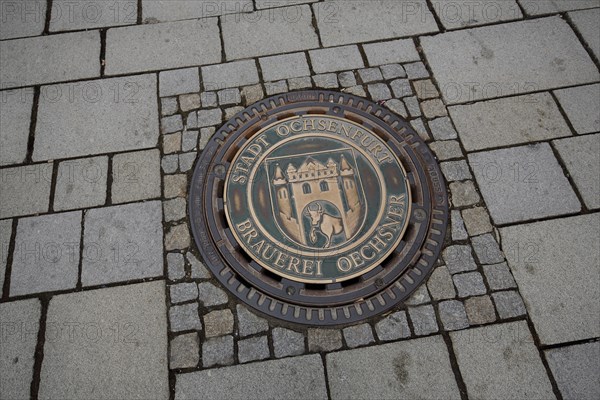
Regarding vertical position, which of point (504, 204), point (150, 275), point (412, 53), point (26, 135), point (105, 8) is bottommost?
point (504, 204)

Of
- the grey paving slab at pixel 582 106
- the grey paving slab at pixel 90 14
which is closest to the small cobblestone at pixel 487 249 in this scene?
the grey paving slab at pixel 582 106

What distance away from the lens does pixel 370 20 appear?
364cm

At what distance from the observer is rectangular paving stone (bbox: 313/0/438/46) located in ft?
11.7

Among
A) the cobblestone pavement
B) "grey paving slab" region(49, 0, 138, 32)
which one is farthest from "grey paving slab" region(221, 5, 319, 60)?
"grey paving slab" region(49, 0, 138, 32)

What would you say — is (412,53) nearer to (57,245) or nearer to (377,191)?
(377,191)

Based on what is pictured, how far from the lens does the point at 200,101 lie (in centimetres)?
325

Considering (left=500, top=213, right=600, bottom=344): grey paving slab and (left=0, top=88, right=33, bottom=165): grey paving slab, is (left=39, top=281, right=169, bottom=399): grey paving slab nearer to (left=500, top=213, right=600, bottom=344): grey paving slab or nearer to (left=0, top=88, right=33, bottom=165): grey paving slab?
(left=0, top=88, right=33, bottom=165): grey paving slab

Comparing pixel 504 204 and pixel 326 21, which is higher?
pixel 326 21

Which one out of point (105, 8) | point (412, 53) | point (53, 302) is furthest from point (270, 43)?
point (53, 302)

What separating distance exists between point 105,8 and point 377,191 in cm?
282

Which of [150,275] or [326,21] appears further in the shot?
[326,21]

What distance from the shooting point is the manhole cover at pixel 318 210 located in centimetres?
259

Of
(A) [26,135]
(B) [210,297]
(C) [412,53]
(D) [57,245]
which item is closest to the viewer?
(B) [210,297]

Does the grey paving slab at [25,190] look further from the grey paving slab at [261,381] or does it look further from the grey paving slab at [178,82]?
the grey paving slab at [261,381]
